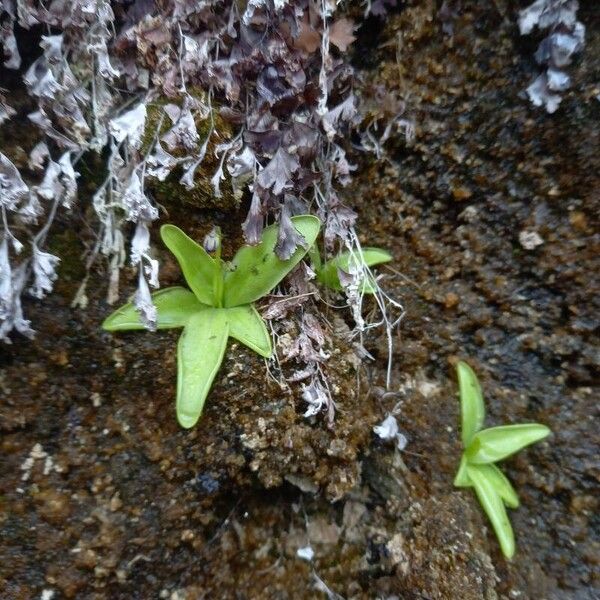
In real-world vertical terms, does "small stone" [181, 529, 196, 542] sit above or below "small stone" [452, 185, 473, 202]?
below

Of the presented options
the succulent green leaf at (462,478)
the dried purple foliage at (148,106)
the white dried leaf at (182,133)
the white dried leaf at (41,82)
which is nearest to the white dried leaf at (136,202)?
the dried purple foliage at (148,106)

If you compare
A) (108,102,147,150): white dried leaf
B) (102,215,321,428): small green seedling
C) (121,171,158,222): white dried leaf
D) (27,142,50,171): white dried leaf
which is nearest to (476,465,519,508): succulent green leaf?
(102,215,321,428): small green seedling

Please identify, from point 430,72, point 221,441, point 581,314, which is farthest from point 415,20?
point 221,441

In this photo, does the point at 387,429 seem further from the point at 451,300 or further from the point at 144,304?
the point at 144,304

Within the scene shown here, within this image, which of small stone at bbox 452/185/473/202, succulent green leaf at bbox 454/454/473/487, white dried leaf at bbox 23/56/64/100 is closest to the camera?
white dried leaf at bbox 23/56/64/100

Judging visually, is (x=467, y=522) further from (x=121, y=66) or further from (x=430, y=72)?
(x=121, y=66)

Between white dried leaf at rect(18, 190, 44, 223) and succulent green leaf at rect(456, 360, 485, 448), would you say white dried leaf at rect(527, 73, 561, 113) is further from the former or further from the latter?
white dried leaf at rect(18, 190, 44, 223)

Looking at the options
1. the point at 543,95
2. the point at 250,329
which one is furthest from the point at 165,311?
the point at 543,95
